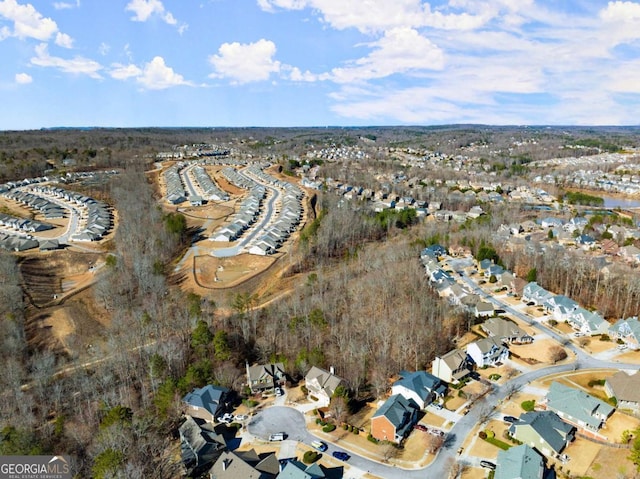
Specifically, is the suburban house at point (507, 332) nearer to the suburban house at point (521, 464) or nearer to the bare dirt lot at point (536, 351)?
the bare dirt lot at point (536, 351)

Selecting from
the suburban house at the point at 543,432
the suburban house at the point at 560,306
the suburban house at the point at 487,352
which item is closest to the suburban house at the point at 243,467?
the suburban house at the point at 543,432

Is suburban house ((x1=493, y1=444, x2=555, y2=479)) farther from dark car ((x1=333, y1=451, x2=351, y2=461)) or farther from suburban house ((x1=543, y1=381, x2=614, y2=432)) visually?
dark car ((x1=333, y1=451, x2=351, y2=461))

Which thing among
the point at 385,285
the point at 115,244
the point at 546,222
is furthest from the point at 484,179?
the point at 115,244

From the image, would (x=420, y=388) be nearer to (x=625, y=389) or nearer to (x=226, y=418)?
(x=226, y=418)

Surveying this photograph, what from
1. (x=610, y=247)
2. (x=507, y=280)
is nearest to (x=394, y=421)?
(x=507, y=280)

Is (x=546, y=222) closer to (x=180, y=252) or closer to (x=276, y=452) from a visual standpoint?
(x=180, y=252)

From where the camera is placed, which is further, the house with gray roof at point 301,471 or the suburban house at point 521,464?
the house with gray roof at point 301,471
